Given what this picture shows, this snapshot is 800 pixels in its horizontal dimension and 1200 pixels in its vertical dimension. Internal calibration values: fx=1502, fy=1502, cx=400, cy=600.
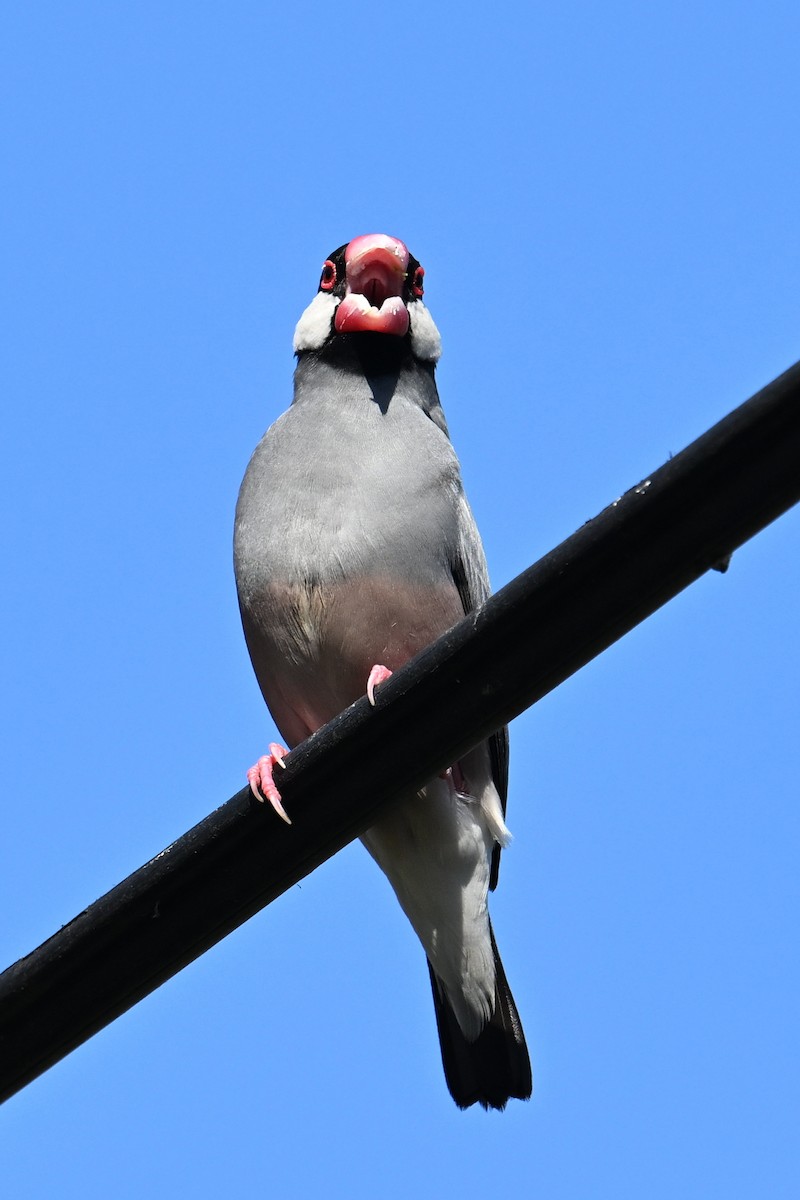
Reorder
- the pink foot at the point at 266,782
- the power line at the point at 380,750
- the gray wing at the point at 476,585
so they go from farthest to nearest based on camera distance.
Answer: the gray wing at the point at 476,585
the pink foot at the point at 266,782
the power line at the point at 380,750

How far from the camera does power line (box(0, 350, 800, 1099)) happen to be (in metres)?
3.09

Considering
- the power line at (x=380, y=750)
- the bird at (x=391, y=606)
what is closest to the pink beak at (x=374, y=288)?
the bird at (x=391, y=606)

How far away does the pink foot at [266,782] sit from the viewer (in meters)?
3.45

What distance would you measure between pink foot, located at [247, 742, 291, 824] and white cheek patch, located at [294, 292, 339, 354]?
2.26 m

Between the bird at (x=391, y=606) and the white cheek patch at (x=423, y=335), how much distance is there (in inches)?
7.5

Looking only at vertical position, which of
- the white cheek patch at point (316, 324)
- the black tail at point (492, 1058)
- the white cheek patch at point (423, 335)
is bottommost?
the black tail at point (492, 1058)

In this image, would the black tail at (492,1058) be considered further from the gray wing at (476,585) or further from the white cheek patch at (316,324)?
the white cheek patch at (316,324)

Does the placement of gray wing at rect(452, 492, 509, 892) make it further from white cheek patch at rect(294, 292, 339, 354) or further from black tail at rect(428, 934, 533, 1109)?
white cheek patch at rect(294, 292, 339, 354)

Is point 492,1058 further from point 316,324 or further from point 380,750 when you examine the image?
point 316,324

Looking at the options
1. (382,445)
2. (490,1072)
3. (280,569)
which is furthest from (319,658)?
(490,1072)

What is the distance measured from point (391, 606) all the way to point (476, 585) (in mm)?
505

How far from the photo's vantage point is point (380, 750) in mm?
3445

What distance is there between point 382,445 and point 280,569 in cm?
65

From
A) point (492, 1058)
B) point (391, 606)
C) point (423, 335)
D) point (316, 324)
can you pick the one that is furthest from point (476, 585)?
point (492, 1058)
